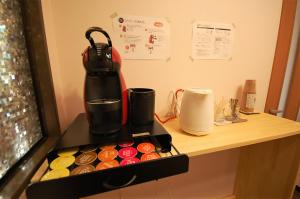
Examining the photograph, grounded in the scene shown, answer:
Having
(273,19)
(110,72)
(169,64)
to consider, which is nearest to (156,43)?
(169,64)

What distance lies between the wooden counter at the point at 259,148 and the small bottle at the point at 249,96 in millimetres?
68

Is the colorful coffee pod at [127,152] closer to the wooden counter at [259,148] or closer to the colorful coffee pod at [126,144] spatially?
the colorful coffee pod at [126,144]

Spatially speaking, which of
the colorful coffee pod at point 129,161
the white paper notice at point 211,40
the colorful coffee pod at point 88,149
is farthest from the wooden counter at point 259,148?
the white paper notice at point 211,40

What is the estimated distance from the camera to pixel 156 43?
90 centimetres

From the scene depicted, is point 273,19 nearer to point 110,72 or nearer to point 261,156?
point 261,156

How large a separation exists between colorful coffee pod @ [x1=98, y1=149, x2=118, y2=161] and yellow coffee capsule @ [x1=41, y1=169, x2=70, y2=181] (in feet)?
0.33

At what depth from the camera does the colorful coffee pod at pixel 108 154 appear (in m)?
0.49

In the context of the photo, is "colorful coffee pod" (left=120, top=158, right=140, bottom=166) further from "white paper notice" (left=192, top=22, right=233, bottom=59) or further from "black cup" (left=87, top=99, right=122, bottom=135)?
"white paper notice" (left=192, top=22, right=233, bottom=59)

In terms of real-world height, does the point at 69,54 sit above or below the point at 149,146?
above

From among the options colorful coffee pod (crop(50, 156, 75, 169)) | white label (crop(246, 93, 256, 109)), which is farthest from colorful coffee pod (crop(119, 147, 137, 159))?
white label (crop(246, 93, 256, 109))

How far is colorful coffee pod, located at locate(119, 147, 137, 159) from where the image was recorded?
20.0 inches

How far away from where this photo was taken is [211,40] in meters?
1.01

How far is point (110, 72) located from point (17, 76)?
0.31 m

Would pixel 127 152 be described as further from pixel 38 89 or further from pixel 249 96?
pixel 249 96
